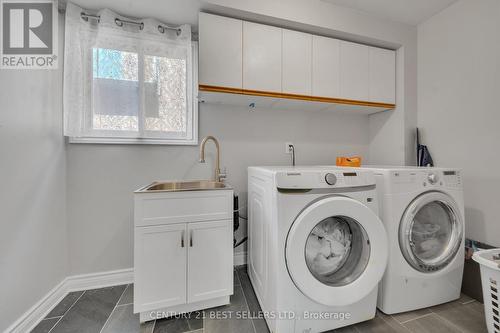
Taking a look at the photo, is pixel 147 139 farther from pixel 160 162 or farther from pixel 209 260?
pixel 209 260

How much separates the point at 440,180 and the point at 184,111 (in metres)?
2.05

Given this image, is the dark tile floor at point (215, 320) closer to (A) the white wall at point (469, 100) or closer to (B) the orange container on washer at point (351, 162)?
(A) the white wall at point (469, 100)

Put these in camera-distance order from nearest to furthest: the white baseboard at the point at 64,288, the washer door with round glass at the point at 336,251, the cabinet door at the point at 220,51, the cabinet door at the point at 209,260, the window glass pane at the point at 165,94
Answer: the washer door with round glass at the point at 336,251 < the white baseboard at the point at 64,288 < the cabinet door at the point at 209,260 < the cabinet door at the point at 220,51 < the window glass pane at the point at 165,94

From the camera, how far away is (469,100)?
62.9 inches

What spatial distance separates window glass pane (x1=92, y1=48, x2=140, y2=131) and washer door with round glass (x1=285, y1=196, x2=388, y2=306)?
1.57m

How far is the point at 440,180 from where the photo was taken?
1.34 meters

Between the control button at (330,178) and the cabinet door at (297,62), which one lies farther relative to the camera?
the cabinet door at (297,62)

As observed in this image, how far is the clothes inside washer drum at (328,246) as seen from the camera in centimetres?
118

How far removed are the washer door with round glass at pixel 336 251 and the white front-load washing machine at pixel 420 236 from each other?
0.25 metres

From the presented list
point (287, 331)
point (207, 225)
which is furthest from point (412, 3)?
point (287, 331)

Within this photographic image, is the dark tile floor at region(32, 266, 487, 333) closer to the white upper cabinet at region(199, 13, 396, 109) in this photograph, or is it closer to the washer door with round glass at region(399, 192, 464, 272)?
the washer door with round glass at region(399, 192, 464, 272)

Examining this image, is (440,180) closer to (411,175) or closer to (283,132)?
(411,175)

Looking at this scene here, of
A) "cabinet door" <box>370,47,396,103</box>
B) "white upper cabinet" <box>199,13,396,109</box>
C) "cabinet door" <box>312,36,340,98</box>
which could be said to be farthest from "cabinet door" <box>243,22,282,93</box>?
"cabinet door" <box>370,47,396,103</box>

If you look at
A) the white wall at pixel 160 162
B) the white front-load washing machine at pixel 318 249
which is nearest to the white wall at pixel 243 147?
the white wall at pixel 160 162
